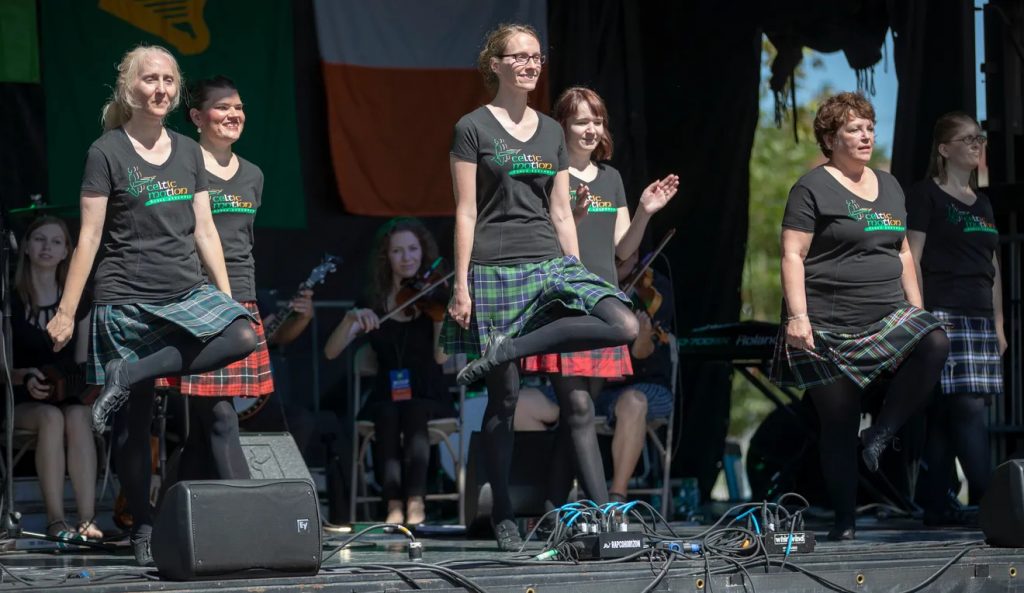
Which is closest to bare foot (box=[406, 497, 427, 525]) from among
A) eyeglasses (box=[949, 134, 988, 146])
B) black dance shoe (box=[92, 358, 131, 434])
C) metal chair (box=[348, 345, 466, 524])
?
metal chair (box=[348, 345, 466, 524])

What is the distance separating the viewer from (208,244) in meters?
4.38

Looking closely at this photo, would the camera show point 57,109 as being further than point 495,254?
Yes

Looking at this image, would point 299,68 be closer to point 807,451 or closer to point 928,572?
point 807,451

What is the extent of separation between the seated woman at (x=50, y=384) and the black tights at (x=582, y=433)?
6.82ft

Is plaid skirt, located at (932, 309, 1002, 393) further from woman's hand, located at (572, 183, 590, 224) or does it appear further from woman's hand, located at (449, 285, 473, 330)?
woman's hand, located at (449, 285, 473, 330)

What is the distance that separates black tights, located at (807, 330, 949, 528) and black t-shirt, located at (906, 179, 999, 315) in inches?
35.4

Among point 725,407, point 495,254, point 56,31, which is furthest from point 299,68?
point 495,254

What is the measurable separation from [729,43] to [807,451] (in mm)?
2054

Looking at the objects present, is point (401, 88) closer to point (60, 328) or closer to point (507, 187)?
point (507, 187)

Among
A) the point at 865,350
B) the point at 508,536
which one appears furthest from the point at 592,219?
the point at 508,536

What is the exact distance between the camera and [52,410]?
5828 millimetres

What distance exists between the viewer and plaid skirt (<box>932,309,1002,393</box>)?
18.2 ft

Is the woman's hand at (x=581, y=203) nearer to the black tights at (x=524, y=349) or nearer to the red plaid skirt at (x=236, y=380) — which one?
the black tights at (x=524, y=349)

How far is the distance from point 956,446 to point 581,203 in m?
1.84
